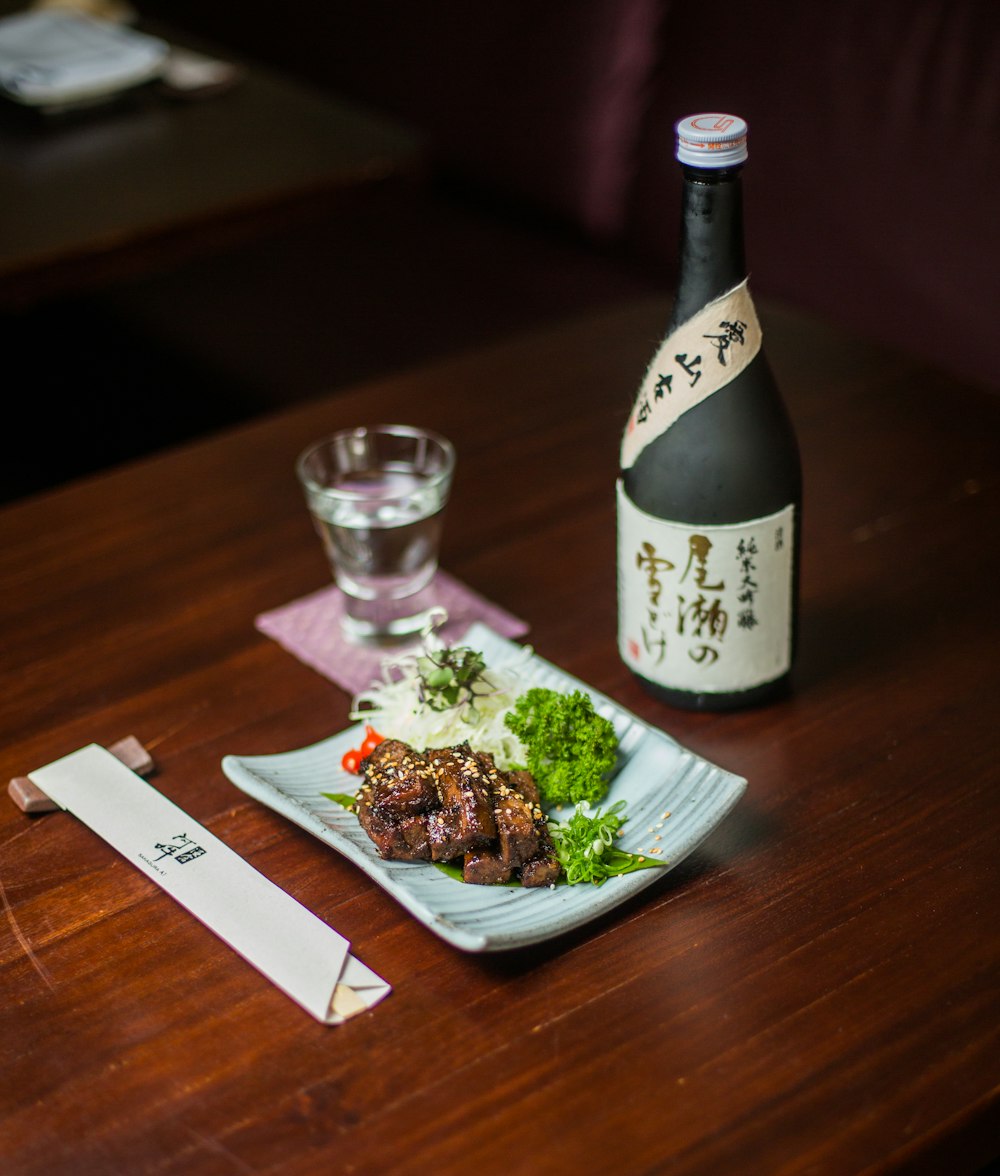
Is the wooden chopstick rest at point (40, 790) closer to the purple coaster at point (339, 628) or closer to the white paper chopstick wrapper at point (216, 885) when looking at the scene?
the white paper chopstick wrapper at point (216, 885)

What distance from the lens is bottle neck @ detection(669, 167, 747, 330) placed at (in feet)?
2.69

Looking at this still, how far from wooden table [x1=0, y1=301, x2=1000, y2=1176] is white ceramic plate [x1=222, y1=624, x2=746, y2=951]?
1.0 inches

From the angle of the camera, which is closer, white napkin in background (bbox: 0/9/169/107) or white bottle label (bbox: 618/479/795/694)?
white bottle label (bbox: 618/479/795/694)

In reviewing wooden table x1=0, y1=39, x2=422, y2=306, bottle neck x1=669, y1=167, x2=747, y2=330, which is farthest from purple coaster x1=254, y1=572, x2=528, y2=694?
wooden table x1=0, y1=39, x2=422, y2=306

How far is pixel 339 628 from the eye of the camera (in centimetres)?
112

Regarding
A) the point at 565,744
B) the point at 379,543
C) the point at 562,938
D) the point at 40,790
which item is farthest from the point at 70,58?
the point at 562,938

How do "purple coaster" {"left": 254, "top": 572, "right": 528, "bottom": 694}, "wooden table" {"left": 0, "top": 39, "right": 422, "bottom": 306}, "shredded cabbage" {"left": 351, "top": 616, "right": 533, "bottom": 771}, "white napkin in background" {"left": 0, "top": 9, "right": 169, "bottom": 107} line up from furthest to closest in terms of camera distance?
"white napkin in background" {"left": 0, "top": 9, "right": 169, "bottom": 107}, "wooden table" {"left": 0, "top": 39, "right": 422, "bottom": 306}, "purple coaster" {"left": 254, "top": 572, "right": 528, "bottom": 694}, "shredded cabbage" {"left": 351, "top": 616, "right": 533, "bottom": 771}

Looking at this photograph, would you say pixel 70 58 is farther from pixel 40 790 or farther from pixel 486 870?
pixel 486 870

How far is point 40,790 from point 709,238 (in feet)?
1.82

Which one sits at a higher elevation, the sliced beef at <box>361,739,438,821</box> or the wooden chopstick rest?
the sliced beef at <box>361,739,438,821</box>

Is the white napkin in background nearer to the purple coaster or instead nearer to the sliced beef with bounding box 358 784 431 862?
the purple coaster

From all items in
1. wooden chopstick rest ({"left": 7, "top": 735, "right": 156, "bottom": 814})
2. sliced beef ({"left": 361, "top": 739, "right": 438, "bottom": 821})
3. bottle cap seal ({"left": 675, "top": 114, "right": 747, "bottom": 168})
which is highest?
bottle cap seal ({"left": 675, "top": 114, "right": 747, "bottom": 168})

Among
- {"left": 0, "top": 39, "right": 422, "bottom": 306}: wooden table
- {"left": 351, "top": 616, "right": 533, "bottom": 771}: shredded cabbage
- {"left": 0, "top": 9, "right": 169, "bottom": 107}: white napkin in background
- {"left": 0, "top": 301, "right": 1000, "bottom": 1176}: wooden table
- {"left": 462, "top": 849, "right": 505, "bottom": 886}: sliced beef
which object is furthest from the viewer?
{"left": 0, "top": 9, "right": 169, "bottom": 107}: white napkin in background

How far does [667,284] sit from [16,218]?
1002 millimetres
